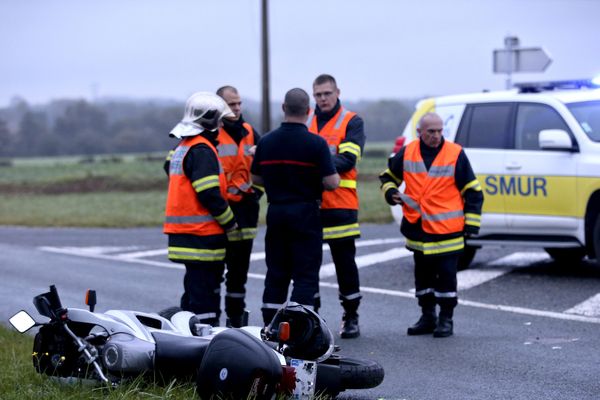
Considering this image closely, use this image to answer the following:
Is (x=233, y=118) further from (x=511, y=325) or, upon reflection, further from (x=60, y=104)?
(x=60, y=104)

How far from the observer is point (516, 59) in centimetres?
1717

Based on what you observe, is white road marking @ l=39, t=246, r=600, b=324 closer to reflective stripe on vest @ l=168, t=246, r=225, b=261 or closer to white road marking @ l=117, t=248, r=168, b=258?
white road marking @ l=117, t=248, r=168, b=258

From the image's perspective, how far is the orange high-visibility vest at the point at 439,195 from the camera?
9.23 m

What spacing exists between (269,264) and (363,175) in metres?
26.8

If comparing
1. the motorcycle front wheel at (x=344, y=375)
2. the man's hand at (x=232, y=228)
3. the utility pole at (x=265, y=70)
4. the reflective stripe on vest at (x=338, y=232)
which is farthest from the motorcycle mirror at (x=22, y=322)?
the utility pole at (x=265, y=70)

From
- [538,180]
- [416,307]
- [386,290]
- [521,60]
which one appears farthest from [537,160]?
[521,60]

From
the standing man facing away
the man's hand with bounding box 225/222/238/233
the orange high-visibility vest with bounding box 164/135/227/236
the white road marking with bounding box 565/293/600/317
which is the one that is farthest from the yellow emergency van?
the orange high-visibility vest with bounding box 164/135/227/236

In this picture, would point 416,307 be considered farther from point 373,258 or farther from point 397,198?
point 373,258

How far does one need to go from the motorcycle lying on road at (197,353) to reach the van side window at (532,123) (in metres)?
6.10

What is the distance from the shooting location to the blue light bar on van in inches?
485

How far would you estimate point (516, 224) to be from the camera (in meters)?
12.2

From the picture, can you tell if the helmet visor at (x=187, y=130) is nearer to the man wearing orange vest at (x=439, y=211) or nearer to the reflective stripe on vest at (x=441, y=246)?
the man wearing orange vest at (x=439, y=211)

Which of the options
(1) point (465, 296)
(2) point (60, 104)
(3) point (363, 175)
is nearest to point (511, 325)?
(1) point (465, 296)

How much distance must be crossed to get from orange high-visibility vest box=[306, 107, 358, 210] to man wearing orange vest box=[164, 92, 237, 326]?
102 cm
